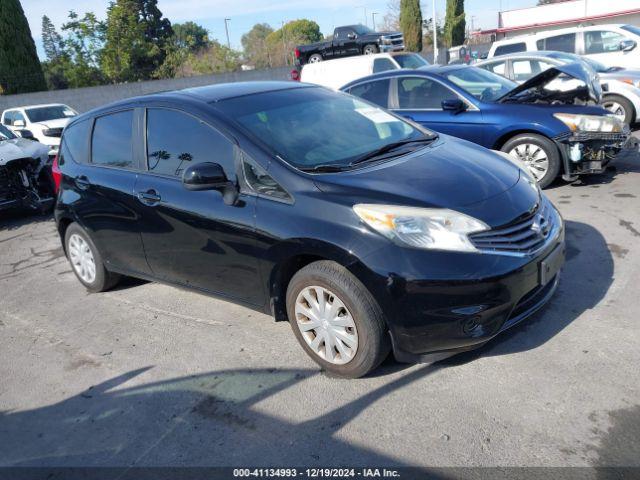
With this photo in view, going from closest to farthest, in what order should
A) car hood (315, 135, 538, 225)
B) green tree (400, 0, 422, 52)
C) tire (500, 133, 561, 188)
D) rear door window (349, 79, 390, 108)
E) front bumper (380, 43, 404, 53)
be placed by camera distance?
car hood (315, 135, 538, 225) < tire (500, 133, 561, 188) < rear door window (349, 79, 390, 108) < front bumper (380, 43, 404, 53) < green tree (400, 0, 422, 52)

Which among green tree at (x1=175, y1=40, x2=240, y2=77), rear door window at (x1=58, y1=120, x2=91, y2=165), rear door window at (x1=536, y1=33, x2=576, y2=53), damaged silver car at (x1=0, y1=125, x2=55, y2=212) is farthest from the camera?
green tree at (x1=175, y1=40, x2=240, y2=77)

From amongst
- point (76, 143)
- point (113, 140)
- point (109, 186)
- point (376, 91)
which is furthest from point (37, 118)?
point (109, 186)

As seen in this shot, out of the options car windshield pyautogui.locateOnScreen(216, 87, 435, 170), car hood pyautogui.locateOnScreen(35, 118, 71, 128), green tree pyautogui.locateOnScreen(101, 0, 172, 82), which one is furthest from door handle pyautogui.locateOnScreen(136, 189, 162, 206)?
green tree pyautogui.locateOnScreen(101, 0, 172, 82)

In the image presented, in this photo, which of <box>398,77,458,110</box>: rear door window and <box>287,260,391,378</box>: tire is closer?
<box>287,260,391,378</box>: tire

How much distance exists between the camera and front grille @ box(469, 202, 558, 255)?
10.1ft

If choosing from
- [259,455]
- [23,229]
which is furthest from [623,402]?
[23,229]

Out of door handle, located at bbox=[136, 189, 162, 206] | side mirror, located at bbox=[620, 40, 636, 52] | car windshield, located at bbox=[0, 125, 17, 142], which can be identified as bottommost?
door handle, located at bbox=[136, 189, 162, 206]

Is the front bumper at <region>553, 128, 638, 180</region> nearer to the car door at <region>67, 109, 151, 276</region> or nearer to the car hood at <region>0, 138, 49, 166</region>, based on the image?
the car door at <region>67, 109, 151, 276</region>

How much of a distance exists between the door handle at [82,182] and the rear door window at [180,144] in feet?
3.03

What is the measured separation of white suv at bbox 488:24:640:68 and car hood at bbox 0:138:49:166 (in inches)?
407

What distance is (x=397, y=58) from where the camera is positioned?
1470cm

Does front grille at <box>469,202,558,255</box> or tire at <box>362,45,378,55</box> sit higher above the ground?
tire at <box>362,45,378,55</box>

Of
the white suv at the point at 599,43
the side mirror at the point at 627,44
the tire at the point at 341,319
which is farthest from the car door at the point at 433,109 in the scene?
the side mirror at the point at 627,44

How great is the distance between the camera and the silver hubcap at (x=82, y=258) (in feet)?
17.0
